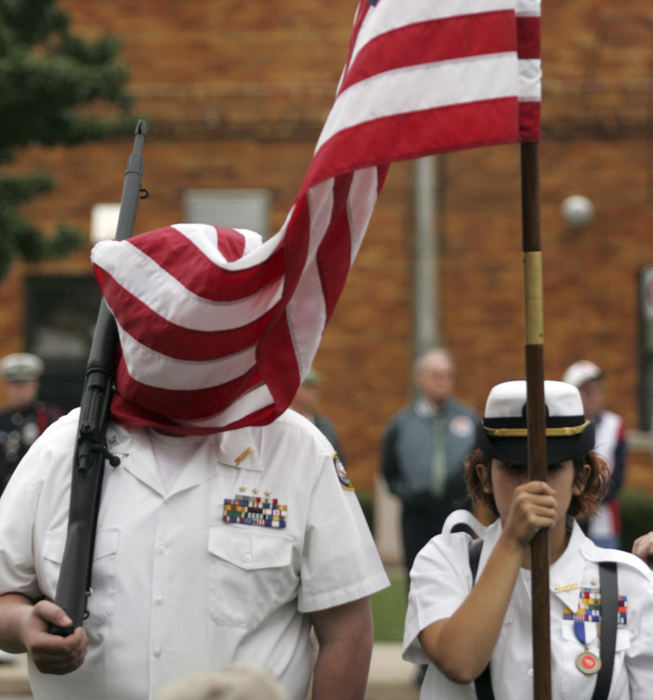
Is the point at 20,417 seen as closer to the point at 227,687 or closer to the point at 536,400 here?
the point at 536,400

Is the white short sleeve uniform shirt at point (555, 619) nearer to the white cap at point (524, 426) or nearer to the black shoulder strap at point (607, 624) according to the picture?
the black shoulder strap at point (607, 624)

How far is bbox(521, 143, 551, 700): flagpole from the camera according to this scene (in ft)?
9.11

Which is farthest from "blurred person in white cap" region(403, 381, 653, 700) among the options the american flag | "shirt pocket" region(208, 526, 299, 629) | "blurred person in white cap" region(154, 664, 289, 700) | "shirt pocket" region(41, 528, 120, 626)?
"blurred person in white cap" region(154, 664, 289, 700)

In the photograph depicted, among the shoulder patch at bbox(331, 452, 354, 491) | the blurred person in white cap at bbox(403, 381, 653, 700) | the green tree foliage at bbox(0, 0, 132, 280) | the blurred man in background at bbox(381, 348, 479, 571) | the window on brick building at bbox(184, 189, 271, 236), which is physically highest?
the green tree foliage at bbox(0, 0, 132, 280)

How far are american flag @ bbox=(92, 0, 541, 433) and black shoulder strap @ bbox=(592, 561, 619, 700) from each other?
0.76 meters

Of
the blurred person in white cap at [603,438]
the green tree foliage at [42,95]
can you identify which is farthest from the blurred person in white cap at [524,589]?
the green tree foliage at [42,95]

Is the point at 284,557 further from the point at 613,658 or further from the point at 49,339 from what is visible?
the point at 49,339

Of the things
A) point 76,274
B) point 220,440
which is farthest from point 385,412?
point 220,440

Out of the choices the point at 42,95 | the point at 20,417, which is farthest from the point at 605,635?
the point at 42,95

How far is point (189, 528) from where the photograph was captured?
2.96m

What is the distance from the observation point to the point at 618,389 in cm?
1523

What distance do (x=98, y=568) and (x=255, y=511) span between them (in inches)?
13.6

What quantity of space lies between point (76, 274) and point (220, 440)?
12629 mm

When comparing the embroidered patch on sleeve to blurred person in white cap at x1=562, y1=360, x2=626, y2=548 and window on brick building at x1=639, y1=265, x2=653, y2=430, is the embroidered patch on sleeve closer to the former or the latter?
blurred person in white cap at x1=562, y1=360, x2=626, y2=548
